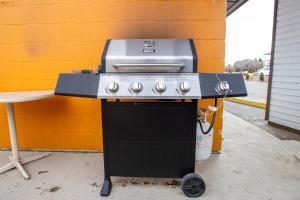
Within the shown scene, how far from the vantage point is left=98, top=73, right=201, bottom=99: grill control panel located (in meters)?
1.23

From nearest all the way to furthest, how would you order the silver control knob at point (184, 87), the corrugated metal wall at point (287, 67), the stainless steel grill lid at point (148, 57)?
the silver control knob at point (184, 87) < the stainless steel grill lid at point (148, 57) < the corrugated metal wall at point (287, 67)

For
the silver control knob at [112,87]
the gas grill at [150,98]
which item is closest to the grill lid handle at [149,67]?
the gas grill at [150,98]

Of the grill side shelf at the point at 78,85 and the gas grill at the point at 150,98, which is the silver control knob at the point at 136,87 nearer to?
the gas grill at the point at 150,98

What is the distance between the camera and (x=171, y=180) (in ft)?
5.60

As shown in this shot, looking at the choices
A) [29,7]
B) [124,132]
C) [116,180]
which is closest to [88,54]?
[29,7]

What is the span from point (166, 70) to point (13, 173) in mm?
1668

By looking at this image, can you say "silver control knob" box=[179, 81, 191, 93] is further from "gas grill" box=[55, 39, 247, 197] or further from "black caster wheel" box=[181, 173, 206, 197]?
"black caster wheel" box=[181, 173, 206, 197]

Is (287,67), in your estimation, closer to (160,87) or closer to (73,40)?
(160,87)

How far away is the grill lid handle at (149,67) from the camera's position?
1.31m

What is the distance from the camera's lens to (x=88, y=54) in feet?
6.91

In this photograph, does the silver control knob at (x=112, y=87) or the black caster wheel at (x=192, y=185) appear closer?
Result: the silver control knob at (x=112, y=87)

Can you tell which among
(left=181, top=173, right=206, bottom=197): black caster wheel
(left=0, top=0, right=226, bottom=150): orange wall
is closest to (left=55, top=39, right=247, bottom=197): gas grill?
(left=181, top=173, right=206, bottom=197): black caster wheel

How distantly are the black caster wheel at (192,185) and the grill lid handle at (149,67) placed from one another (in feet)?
2.57

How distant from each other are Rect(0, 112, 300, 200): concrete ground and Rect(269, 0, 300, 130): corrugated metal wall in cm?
90
